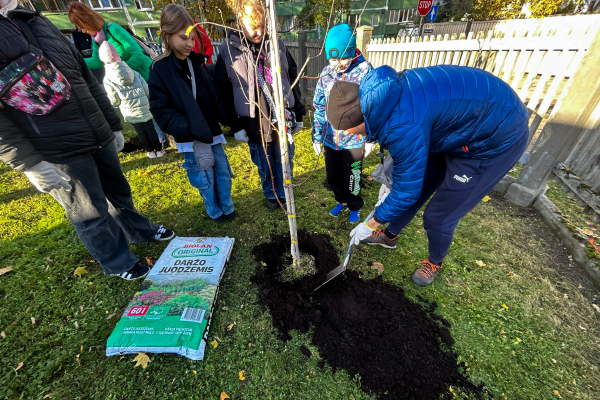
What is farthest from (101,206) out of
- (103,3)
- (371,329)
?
(103,3)

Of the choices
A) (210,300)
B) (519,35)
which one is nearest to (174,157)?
(210,300)

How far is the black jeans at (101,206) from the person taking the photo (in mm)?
1916

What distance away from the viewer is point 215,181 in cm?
304

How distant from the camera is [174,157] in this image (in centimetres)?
508

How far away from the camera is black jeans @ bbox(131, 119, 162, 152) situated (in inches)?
185

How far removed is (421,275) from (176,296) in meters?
2.32

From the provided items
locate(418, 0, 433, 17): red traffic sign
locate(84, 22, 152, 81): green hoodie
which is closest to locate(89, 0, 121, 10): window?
locate(84, 22, 152, 81): green hoodie

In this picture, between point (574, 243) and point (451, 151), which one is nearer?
point (451, 151)

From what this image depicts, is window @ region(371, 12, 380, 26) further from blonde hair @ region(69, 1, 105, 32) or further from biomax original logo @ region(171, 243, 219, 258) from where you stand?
biomax original logo @ region(171, 243, 219, 258)

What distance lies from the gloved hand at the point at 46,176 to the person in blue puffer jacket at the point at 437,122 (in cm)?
199

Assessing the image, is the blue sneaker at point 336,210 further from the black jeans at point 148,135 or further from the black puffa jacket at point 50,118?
the black jeans at point 148,135

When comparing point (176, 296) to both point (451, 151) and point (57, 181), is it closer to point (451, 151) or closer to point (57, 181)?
point (57, 181)

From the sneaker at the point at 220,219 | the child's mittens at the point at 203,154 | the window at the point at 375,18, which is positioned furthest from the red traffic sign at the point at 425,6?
the window at the point at 375,18

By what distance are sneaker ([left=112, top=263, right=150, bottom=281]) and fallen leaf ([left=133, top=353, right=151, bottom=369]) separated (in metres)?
0.83
